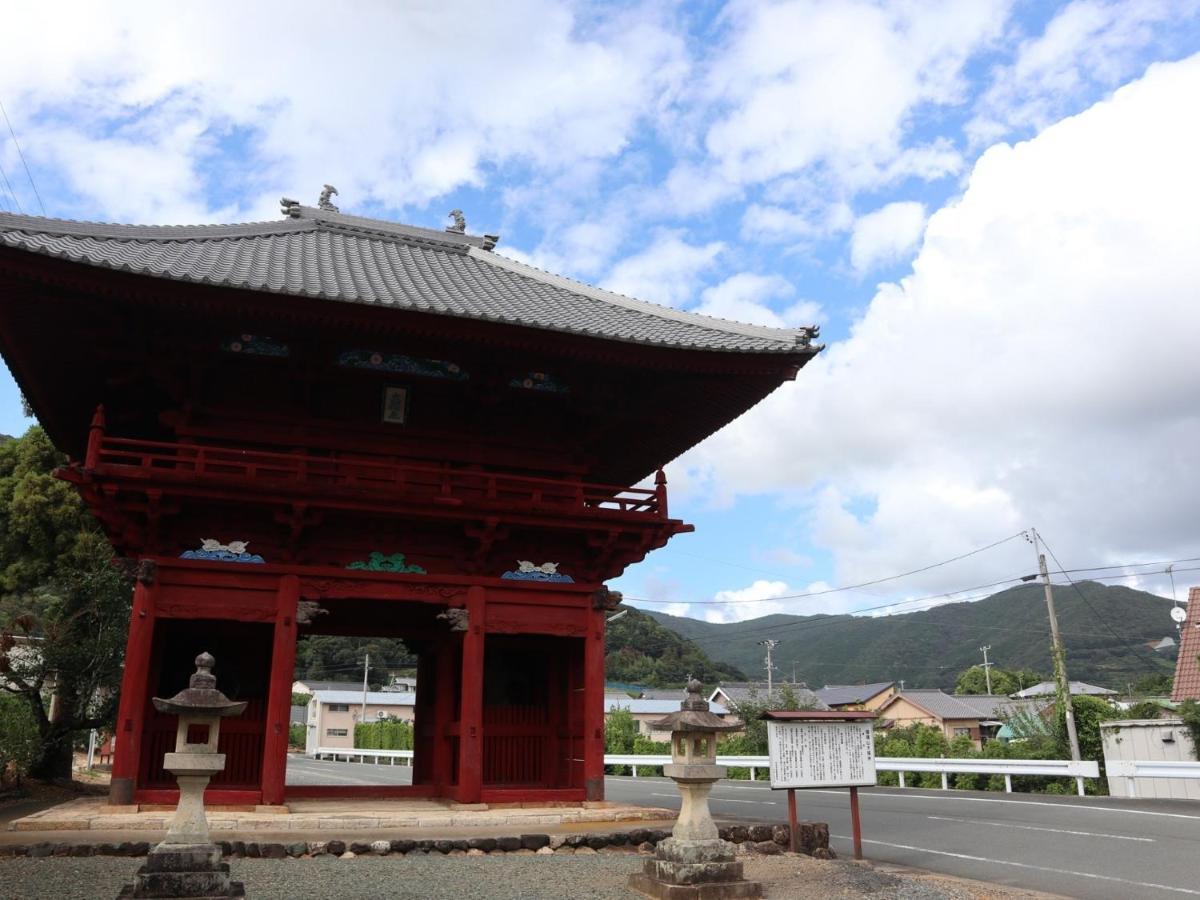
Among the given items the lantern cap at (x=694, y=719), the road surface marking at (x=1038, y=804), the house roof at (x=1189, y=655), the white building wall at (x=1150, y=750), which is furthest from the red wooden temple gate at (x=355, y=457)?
the house roof at (x=1189, y=655)

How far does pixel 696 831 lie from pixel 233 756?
25.5 ft

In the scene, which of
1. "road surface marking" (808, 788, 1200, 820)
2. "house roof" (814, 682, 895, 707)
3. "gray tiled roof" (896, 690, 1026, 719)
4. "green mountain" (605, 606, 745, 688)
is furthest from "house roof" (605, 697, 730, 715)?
"road surface marking" (808, 788, 1200, 820)

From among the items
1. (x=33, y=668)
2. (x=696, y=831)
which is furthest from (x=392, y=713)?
(x=696, y=831)

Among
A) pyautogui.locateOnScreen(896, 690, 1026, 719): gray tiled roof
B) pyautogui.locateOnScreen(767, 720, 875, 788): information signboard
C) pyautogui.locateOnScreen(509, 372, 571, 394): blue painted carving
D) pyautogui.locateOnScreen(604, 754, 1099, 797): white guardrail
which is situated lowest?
pyautogui.locateOnScreen(604, 754, 1099, 797): white guardrail

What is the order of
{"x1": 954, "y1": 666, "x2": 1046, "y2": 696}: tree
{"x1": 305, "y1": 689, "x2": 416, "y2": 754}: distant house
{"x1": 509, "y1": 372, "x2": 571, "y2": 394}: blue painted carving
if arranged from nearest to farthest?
{"x1": 509, "y1": 372, "x2": 571, "y2": 394}: blue painted carving < {"x1": 305, "y1": 689, "x2": 416, "y2": 754}: distant house < {"x1": 954, "y1": 666, "x2": 1046, "y2": 696}: tree

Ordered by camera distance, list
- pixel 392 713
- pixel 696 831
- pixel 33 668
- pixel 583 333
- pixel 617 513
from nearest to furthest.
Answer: pixel 696 831 → pixel 583 333 → pixel 617 513 → pixel 33 668 → pixel 392 713

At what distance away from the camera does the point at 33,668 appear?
19141mm

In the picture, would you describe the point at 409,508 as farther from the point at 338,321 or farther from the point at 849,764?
the point at 849,764

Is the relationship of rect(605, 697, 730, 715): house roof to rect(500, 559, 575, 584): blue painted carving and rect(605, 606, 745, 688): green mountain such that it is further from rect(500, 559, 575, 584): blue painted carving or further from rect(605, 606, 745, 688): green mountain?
rect(500, 559, 575, 584): blue painted carving

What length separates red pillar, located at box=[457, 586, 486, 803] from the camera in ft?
43.6

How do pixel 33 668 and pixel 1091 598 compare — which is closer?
pixel 33 668

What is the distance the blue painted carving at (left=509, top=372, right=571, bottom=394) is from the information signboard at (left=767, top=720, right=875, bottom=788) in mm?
5976

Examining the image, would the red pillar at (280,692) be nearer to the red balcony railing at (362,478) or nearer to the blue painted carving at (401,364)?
the red balcony railing at (362,478)

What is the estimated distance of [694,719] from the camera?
9.68 meters
